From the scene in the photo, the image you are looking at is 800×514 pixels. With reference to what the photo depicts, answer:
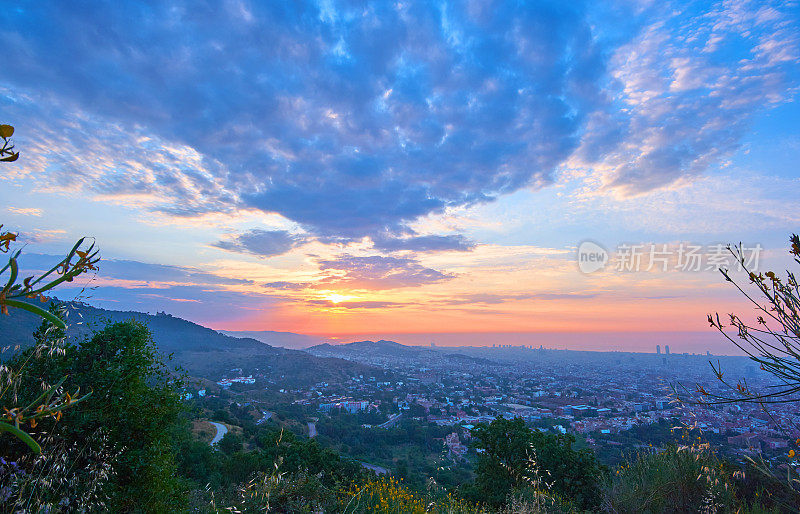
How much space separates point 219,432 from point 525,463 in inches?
954

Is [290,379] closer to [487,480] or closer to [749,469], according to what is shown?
[487,480]

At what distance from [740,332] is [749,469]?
5.99 meters

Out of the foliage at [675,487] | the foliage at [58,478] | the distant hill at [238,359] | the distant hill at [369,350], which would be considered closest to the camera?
the foliage at [58,478]

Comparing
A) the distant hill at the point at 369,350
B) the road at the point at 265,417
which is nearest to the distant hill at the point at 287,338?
the distant hill at the point at 369,350

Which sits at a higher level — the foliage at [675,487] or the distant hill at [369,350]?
the foliage at [675,487]

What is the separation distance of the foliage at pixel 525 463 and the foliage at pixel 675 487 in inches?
129

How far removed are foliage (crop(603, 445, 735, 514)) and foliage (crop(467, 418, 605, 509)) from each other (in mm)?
3275

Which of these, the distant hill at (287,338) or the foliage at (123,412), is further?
the distant hill at (287,338)

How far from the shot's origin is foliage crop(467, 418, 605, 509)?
9719 mm

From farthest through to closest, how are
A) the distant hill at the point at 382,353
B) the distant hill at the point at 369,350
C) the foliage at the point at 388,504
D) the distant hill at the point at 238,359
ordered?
1. the distant hill at the point at 369,350
2. the distant hill at the point at 382,353
3. the distant hill at the point at 238,359
4. the foliage at the point at 388,504

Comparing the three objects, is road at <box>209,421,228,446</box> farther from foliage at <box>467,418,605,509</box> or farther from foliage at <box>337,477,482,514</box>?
foliage at <box>337,477,482,514</box>

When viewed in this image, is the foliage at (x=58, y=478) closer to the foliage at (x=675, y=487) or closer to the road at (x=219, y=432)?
the foliage at (x=675, y=487)

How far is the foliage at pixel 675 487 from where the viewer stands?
531 centimetres

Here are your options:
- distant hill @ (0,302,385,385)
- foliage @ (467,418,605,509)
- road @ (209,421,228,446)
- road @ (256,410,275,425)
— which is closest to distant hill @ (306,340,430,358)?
distant hill @ (0,302,385,385)
